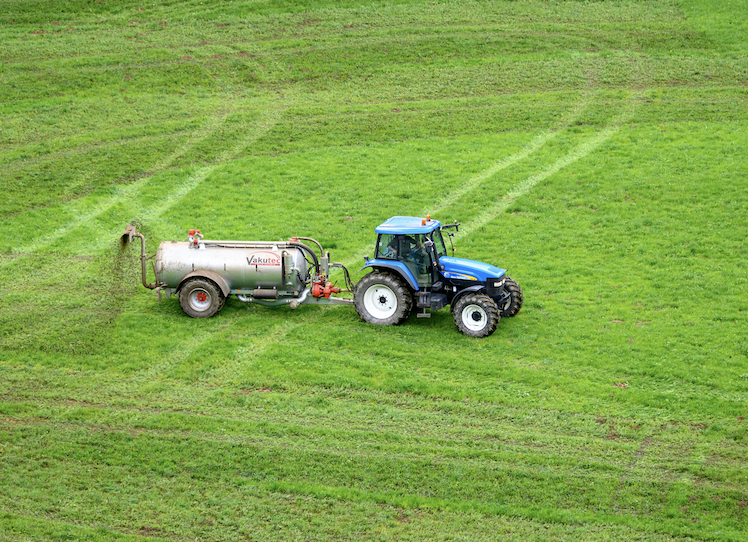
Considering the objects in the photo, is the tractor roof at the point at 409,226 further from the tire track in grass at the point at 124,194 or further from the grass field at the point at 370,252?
the tire track in grass at the point at 124,194

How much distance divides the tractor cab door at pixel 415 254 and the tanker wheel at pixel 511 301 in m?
2.33

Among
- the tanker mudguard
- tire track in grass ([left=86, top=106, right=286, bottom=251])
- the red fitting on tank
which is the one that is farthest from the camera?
tire track in grass ([left=86, top=106, right=286, bottom=251])

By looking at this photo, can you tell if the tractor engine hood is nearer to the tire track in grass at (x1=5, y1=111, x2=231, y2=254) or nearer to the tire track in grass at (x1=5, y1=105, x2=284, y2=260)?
the tire track in grass at (x1=5, y1=105, x2=284, y2=260)

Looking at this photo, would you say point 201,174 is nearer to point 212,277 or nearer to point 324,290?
point 212,277

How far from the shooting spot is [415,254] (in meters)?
24.2

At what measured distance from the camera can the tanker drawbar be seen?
81.3 feet

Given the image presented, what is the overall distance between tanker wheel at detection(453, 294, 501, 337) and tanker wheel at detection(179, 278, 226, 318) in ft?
23.3

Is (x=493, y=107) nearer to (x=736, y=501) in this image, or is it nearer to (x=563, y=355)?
(x=563, y=355)

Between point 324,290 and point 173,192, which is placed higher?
point 173,192

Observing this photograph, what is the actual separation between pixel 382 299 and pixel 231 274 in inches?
180

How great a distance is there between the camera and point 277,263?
24.7m

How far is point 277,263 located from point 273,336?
2189 millimetres

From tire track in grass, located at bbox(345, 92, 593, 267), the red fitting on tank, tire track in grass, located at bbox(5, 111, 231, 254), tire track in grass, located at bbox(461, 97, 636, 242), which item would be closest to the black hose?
the red fitting on tank

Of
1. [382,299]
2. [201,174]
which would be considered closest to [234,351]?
[382,299]
